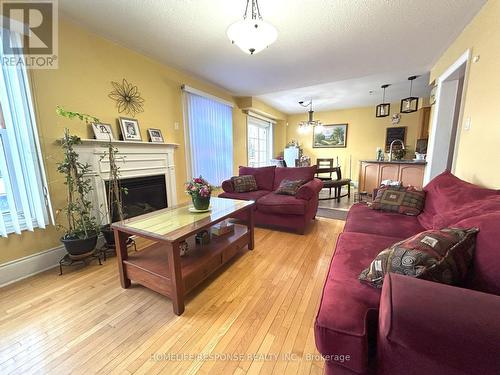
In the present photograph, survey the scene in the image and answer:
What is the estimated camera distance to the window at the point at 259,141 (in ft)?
18.3

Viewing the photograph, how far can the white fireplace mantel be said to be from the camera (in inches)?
87.0

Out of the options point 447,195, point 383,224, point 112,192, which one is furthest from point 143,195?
point 447,195

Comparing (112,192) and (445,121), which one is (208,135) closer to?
(112,192)

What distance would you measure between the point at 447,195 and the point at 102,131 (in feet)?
11.0

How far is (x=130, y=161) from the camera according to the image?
2.59m

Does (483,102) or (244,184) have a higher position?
(483,102)

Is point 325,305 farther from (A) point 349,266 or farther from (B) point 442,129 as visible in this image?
(B) point 442,129

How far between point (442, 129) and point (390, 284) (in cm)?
347

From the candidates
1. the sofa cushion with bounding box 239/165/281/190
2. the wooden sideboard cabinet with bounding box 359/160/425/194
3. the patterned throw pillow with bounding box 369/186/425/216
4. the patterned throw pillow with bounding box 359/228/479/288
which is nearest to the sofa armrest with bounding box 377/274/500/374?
the patterned throw pillow with bounding box 359/228/479/288

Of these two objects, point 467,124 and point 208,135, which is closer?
point 467,124

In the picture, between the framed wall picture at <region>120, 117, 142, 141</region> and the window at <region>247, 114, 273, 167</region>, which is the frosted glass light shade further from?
the window at <region>247, 114, 273, 167</region>

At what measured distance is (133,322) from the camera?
53.8 inches

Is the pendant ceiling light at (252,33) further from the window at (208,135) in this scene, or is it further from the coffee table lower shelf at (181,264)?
the window at (208,135)

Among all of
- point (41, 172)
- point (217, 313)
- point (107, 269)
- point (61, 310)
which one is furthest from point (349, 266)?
point (41, 172)
